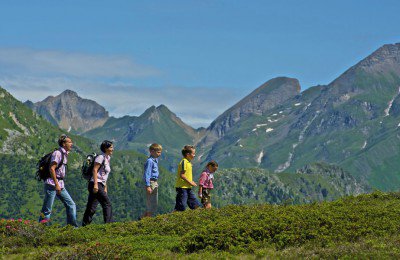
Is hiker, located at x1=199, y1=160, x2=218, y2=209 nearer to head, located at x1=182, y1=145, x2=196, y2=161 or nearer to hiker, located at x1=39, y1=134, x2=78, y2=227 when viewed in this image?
head, located at x1=182, y1=145, x2=196, y2=161

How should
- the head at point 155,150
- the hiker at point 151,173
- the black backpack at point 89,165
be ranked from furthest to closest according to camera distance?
the hiker at point 151,173 → the head at point 155,150 → the black backpack at point 89,165

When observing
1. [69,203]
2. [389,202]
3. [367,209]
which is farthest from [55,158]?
[389,202]

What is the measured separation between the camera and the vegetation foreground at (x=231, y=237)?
1903cm

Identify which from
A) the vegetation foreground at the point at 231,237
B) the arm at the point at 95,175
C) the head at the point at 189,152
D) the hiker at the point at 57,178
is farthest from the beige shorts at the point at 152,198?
the hiker at the point at 57,178

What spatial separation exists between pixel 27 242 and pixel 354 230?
10.9m

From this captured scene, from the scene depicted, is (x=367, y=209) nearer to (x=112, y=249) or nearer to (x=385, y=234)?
(x=385, y=234)

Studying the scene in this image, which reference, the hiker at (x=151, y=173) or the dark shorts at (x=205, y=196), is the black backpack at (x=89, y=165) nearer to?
the hiker at (x=151, y=173)

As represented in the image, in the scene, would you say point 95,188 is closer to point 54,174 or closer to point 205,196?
point 54,174

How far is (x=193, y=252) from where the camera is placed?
2052cm

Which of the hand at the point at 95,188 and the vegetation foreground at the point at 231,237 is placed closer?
the vegetation foreground at the point at 231,237

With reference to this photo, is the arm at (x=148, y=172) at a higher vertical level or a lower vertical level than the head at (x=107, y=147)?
lower

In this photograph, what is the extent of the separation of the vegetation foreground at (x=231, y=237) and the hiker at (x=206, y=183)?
5.19 m

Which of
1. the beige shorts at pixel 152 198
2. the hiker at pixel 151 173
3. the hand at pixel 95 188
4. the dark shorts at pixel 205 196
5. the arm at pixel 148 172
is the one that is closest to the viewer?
the hand at pixel 95 188

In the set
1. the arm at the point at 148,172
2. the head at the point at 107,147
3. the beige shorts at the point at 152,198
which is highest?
the head at the point at 107,147
